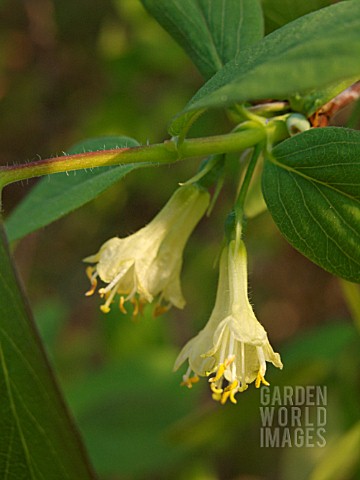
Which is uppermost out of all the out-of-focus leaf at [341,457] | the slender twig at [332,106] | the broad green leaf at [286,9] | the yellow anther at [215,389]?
the broad green leaf at [286,9]

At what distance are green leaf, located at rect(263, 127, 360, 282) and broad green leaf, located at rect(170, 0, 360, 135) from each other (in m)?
0.14

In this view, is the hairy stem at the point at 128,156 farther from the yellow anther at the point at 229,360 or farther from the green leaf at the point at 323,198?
Result: the yellow anther at the point at 229,360

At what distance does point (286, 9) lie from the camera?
0.95 meters

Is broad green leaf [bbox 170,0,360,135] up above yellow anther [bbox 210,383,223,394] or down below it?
above

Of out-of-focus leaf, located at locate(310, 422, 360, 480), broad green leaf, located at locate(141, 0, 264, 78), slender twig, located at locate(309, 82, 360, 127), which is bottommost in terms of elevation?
out-of-focus leaf, located at locate(310, 422, 360, 480)

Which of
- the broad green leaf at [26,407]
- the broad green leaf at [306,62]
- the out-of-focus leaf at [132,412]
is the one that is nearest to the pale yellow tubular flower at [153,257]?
the broad green leaf at [26,407]

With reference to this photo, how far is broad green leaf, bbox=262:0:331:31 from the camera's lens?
3.07 feet

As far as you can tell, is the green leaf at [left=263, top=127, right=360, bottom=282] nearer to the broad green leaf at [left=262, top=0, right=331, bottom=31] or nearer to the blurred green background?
the broad green leaf at [left=262, top=0, right=331, bottom=31]

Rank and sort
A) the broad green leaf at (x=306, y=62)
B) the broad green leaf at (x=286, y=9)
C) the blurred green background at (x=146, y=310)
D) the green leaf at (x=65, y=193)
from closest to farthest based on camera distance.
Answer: the broad green leaf at (x=306, y=62)
the green leaf at (x=65, y=193)
the broad green leaf at (x=286, y=9)
the blurred green background at (x=146, y=310)

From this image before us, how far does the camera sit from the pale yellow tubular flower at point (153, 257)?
791 millimetres

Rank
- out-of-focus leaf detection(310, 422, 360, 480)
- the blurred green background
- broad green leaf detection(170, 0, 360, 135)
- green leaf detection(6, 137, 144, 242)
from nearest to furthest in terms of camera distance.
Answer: broad green leaf detection(170, 0, 360, 135)
green leaf detection(6, 137, 144, 242)
out-of-focus leaf detection(310, 422, 360, 480)
the blurred green background

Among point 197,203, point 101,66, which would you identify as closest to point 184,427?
point 197,203

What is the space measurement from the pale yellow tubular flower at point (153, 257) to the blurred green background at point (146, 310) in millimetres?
395

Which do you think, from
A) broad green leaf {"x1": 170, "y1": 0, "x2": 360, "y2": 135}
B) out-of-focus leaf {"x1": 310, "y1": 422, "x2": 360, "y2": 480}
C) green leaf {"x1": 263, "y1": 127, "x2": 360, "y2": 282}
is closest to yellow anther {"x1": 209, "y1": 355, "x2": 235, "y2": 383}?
green leaf {"x1": 263, "y1": 127, "x2": 360, "y2": 282}
